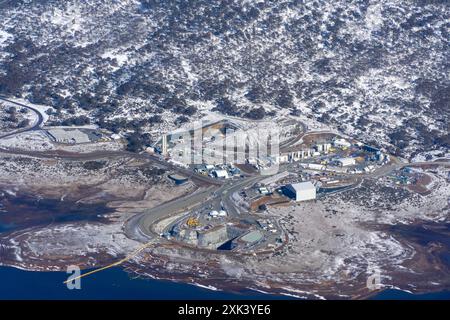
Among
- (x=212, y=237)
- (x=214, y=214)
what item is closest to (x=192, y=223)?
(x=214, y=214)

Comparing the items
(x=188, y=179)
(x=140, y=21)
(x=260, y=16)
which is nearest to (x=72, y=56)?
(x=140, y=21)

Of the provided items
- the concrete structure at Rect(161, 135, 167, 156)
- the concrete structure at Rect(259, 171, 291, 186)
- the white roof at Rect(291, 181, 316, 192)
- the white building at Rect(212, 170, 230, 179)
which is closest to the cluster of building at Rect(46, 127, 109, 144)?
the concrete structure at Rect(161, 135, 167, 156)

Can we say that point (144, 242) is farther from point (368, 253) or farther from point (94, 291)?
point (368, 253)

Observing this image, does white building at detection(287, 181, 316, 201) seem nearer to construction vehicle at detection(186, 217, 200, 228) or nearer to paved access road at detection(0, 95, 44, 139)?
construction vehicle at detection(186, 217, 200, 228)

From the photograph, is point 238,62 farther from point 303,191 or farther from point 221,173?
point 303,191

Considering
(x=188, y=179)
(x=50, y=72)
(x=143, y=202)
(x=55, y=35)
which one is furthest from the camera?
(x=55, y=35)

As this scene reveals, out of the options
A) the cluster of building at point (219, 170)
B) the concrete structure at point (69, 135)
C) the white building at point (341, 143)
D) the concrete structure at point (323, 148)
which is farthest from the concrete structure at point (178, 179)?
the white building at point (341, 143)

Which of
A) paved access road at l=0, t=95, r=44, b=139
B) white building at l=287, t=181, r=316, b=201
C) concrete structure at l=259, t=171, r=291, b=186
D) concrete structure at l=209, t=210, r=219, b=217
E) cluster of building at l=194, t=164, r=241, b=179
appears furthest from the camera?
paved access road at l=0, t=95, r=44, b=139
